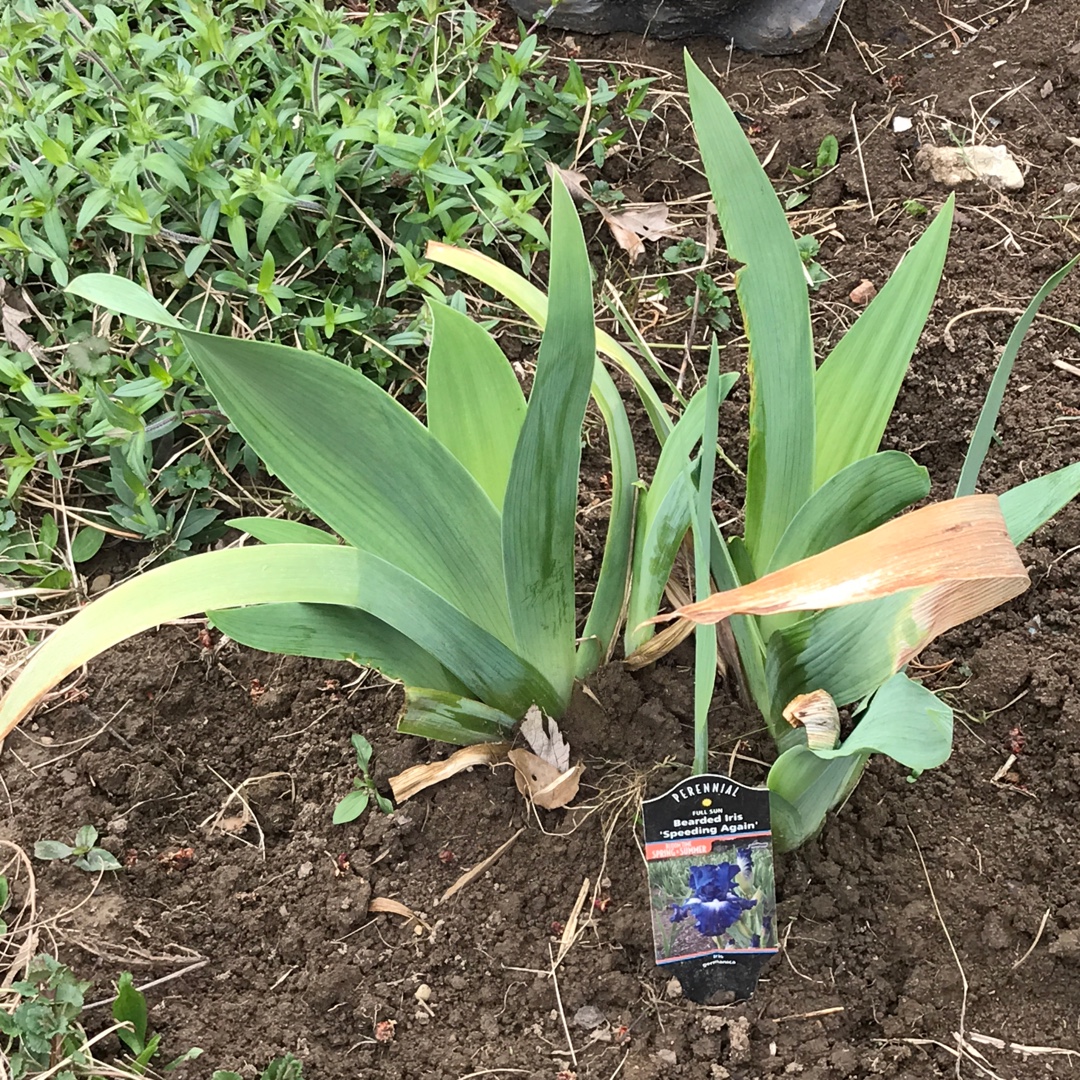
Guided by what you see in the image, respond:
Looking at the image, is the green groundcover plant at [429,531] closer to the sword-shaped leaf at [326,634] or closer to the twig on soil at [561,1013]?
the sword-shaped leaf at [326,634]

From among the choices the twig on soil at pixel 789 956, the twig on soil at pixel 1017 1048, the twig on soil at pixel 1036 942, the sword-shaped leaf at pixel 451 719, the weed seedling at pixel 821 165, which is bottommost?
the twig on soil at pixel 1017 1048

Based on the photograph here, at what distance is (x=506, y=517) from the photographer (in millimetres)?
819

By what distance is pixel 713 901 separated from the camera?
2.89 ft

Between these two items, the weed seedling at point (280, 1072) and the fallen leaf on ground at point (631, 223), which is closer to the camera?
the weed seedling at point (280, 1072)

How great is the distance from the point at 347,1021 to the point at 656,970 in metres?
0.32

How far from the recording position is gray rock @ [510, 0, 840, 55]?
5.86 feet

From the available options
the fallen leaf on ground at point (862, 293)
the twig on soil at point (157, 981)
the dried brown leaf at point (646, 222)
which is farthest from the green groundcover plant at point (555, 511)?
the dried brown leaf at point (646, 222)

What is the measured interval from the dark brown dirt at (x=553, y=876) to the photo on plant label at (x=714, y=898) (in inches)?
3.0

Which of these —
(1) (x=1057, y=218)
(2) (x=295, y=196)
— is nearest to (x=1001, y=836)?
(1) (x=1057, y=218)

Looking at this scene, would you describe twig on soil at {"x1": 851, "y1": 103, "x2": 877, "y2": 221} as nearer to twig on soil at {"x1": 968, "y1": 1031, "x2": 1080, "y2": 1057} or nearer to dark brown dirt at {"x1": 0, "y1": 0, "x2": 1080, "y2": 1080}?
dark brown dirt at {"x1": 0, "y1": 0, "x2": 1080, "y2": 1080}

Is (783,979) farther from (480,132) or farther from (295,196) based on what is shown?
(480,132)

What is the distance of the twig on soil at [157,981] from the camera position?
959 mm

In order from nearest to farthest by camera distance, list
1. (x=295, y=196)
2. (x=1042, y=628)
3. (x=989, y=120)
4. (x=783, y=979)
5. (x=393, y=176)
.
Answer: (x=783, y=979) → (x=1042, y=628) → (x=295, y=196) → (x=393, y=176) → (x=989, y=120)

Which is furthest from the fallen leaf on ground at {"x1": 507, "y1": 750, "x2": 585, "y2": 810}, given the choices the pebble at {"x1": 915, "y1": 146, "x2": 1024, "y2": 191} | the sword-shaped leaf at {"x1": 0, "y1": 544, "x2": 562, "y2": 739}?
the pebble at {"x1": 915, "y1": 146, "x2": 1024, "y2": 191}
